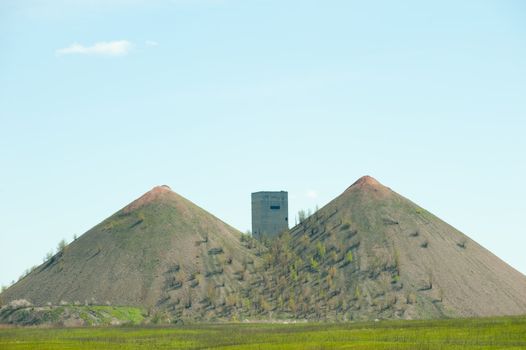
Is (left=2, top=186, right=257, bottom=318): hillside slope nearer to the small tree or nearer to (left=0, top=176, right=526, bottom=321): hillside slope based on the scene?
(left=0, top=176, right=526, bottom=321): hillside slope

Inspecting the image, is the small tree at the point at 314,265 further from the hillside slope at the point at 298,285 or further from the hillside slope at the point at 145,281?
the hillside slope at the point at 145,281

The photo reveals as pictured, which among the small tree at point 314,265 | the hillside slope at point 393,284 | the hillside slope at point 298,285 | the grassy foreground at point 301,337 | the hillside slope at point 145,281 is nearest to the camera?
the grassy foreground at point 301,337

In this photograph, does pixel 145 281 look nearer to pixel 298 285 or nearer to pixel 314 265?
pixel 298 285

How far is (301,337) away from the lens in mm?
113000

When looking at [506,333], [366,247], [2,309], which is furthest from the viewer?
[366,247]

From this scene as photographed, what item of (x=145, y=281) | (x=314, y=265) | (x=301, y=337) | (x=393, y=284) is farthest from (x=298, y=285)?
(x=301, y=337)

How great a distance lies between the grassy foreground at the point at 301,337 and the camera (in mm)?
100125

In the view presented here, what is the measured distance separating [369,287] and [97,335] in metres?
69.8

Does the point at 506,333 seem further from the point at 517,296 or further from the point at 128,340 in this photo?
the point at 517,296

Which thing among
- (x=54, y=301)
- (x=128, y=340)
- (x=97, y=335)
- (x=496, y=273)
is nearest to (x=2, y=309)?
(x=54, y=301)

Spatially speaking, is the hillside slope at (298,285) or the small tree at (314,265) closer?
the hillside slope at (298,285)

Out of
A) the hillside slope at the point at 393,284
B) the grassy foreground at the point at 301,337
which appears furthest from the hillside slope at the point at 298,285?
the grassy foreground at the point at 301,337

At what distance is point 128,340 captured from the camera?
117188 millimetres

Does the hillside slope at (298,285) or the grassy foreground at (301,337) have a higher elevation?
the hillside slope at (298,285)
